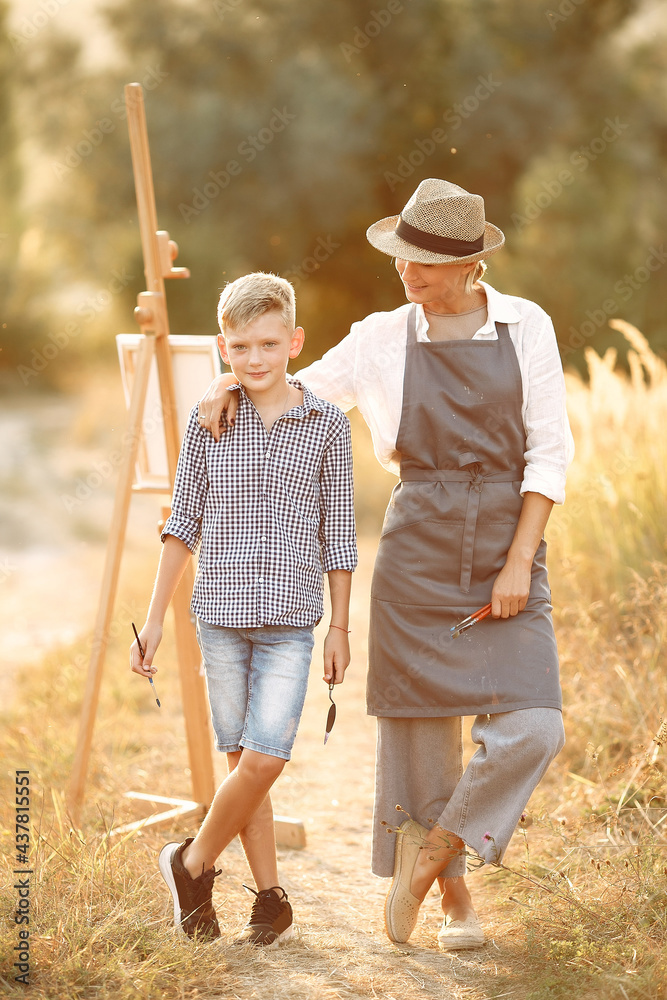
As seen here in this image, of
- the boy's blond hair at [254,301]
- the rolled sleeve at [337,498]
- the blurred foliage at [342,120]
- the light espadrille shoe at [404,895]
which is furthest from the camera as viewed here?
the blurred foliage at [342,120]

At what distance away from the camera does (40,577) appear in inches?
336

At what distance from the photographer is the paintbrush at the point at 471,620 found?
2.42 meters

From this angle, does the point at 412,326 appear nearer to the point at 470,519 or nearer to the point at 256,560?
the point at 470,519

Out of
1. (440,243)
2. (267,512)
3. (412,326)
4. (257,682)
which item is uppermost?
(440,243)

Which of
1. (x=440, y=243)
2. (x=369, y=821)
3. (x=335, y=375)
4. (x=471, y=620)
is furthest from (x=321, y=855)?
(x=440, y=243)

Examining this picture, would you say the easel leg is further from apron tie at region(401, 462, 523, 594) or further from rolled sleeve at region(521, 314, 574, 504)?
rolled sleeve at region(521, 314, 574, 504)

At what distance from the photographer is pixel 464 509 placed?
241 cm

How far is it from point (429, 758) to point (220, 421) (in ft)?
3.12

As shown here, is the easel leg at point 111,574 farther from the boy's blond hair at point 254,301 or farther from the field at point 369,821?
the boy's blond hair at point 254,301

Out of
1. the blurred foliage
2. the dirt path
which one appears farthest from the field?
the blurred foliage

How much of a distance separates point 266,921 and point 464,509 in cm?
106

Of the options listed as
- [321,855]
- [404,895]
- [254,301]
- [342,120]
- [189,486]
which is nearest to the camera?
[254,301]

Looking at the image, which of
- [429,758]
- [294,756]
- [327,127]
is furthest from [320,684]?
[327,127]

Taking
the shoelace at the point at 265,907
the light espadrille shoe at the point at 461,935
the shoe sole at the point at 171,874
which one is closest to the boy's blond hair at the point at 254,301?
the shoe sole at the point at 171,874
